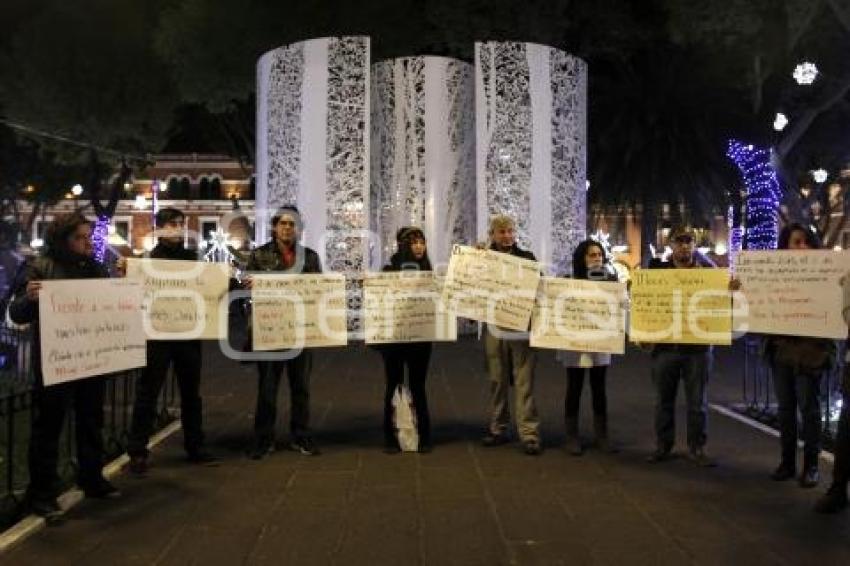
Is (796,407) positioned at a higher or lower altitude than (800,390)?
lower

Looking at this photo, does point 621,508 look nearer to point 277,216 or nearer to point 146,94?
point 277,216

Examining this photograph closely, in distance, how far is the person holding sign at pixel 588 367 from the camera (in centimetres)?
781

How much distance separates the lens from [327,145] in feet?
51.5

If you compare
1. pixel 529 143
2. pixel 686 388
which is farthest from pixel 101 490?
pixel 529 143

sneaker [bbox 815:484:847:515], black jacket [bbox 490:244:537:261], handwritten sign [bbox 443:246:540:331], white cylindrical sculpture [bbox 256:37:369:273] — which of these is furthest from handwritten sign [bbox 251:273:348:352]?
white cylindrical sculpture [bbox 256:37:369:273]

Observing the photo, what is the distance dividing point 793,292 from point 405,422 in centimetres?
328

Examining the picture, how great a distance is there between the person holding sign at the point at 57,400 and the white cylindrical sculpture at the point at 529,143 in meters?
9.95

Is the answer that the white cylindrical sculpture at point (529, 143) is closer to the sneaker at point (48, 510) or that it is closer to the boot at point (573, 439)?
the boot at point (573, 439)

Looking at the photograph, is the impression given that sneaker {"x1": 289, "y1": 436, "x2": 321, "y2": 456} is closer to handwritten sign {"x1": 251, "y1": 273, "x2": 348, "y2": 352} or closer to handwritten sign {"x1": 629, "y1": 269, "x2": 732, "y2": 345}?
handwritten sign {"x1": 251, "y1": 273, "x2": 348, "y2": 352}

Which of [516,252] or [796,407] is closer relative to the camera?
[796,407]

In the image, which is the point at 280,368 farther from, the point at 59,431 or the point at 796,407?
the point at 796,407

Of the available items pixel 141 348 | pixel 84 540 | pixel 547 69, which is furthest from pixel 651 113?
pixel 84 540

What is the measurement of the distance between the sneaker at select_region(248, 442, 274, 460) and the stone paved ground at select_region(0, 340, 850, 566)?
3.2 inches

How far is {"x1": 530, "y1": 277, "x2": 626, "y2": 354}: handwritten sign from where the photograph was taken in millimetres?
7723
